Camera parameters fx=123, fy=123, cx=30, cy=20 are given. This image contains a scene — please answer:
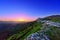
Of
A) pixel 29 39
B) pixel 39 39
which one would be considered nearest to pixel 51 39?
pixel 39 39

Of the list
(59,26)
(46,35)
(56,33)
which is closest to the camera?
(46,35)

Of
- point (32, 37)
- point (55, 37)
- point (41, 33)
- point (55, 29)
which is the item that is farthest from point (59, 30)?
point (32, 37)

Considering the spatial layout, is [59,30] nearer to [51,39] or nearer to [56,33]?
[56,33]

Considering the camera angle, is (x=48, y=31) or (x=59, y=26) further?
(x=59, y=26)

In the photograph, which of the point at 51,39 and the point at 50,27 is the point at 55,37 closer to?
the point at 51,39

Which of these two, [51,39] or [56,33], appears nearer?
[51,39]

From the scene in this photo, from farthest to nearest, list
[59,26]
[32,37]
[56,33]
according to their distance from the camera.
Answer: [59,26] → [56,33] → [32,37]

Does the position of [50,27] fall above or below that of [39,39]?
above

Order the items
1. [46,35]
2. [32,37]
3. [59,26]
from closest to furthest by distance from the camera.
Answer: [32,37] → [46,35] → [59,26]

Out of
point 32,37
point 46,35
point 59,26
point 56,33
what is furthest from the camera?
point 59,26
